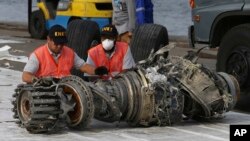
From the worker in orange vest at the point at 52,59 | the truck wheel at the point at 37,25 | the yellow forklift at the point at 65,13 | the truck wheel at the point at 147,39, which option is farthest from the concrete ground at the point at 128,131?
the truck wheel at the point at 37,25

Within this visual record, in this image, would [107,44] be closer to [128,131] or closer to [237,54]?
[128,131]

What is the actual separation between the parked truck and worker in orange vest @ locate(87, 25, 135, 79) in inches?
63.8

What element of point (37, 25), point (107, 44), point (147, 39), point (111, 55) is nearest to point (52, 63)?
point (107, 44)

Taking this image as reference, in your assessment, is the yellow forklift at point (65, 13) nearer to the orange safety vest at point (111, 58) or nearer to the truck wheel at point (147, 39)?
the truck wheel at point (147, 39)

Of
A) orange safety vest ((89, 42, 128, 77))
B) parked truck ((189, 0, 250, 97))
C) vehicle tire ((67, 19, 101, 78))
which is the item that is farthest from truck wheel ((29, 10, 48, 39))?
orange safety vest ((89, 42, 128, 77))

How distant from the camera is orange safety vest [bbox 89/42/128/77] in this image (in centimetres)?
971

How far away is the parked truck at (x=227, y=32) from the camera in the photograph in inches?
415

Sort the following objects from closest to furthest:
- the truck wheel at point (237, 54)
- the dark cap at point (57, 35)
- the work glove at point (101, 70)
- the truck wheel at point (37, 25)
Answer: the dark cap at point (57, 35) < the work glove at point (101, 70) < the truck wheel at point (237, 54) < the truck wheel at point (37, 25)

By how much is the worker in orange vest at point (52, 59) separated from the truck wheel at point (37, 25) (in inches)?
467

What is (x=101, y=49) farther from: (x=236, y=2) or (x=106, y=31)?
(x=236, y=2)

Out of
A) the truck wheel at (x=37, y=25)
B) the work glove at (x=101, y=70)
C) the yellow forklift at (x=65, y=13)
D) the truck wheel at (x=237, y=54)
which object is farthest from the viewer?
the truck wheel at (x=37, y=25)

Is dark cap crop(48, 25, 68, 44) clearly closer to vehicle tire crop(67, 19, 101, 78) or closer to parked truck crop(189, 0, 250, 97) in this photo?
parked truck crop(189, 0, 250, 97)

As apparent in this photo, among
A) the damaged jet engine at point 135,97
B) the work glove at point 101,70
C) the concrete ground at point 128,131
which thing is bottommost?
the concrete ground at point 128,131

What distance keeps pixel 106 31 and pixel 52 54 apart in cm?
83
